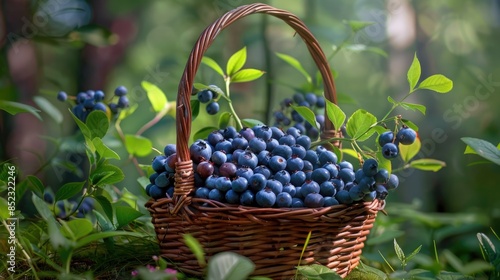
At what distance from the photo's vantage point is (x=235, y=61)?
3.05 ft

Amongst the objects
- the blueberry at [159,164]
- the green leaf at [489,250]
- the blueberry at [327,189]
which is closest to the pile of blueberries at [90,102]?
the blueberry at [159,164]

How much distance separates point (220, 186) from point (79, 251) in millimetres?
305

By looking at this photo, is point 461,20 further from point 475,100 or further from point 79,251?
point 79,251

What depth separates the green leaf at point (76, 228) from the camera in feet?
2.06

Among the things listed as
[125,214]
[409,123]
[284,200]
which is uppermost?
[409,123]

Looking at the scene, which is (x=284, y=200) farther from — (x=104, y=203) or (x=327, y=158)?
(x=104, y=203)

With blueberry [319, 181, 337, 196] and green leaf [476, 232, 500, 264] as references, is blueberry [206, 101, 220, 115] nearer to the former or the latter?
blueberry [319, 181, 337, 196]

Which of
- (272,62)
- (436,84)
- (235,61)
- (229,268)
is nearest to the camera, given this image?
(229,268)

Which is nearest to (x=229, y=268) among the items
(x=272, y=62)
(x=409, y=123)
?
(x=409, y=123)

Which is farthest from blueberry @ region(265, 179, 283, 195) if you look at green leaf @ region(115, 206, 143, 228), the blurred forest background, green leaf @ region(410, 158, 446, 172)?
the blurred forest background

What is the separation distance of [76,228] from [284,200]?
0.26 m

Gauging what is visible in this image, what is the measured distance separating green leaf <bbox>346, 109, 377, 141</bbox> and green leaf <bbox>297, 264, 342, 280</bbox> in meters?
0.20

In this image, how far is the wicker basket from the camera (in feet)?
2.25

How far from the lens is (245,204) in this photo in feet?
2.31
